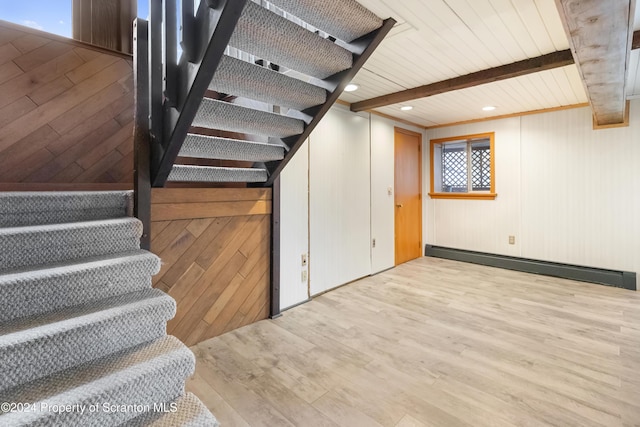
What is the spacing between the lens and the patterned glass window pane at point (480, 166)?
4.82 metres

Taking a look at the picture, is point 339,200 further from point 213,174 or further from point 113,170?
point 113,170

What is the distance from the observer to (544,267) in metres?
4.14

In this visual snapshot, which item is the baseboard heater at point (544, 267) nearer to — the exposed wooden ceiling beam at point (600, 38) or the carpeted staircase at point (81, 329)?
the exposed wooden ceiling beam at point (600, 38)

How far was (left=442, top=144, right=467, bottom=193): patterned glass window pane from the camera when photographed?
16.8 ft

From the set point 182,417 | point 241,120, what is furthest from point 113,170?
point 182,417

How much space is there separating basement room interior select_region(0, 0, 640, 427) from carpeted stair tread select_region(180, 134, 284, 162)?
0.01 meters

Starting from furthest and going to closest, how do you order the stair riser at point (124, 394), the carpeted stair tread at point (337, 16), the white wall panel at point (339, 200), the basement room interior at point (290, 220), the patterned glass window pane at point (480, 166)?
the patterned glass window pane at point (480, 166) < the white wall panel at point (339, 200) < the carpeted stair tread at point (337, 16) < the basement room interior at point (290, 220) < the stair riser at point (124, 394)

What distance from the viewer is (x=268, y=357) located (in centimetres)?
215

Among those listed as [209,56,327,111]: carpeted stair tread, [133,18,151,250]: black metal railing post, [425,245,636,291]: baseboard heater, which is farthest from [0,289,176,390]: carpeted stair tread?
[425,245,636,291]: baseboard heater

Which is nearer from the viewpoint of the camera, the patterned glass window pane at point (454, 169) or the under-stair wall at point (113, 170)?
the under-stair wall at point (113, 170)

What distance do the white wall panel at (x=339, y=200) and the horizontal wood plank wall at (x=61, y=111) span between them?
5.64 ft

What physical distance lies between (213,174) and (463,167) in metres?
4.29

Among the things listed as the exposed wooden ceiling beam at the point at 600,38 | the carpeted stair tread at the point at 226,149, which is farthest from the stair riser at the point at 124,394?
the exposed wooden ceiling beam at the point at 600,38

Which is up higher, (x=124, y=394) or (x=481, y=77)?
(x=481, y=77)
